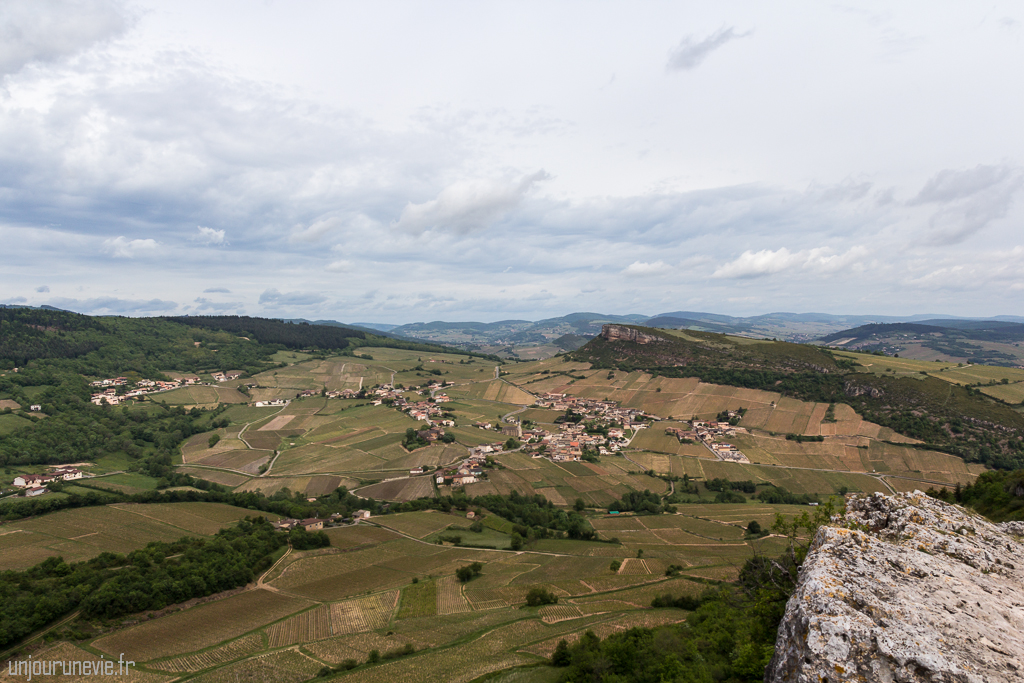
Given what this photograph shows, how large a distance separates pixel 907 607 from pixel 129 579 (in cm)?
5906

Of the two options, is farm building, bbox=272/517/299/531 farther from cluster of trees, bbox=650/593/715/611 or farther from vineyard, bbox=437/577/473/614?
cluster of trees, bbox=650/593/715/611

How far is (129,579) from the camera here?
4269cm

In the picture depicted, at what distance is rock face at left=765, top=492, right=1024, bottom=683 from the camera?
727cm

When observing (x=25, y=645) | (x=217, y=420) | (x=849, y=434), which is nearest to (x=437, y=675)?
(x=25, y=645)

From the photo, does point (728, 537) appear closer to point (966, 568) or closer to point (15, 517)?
point (966, 568)

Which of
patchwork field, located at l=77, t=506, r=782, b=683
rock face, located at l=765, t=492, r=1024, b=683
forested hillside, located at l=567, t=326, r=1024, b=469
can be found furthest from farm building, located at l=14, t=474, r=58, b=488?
forested hillside, located at l=567, t=326, r=1024, b=469

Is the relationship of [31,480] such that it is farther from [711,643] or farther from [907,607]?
[907,607]

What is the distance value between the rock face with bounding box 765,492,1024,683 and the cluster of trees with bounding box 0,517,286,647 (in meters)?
54.6

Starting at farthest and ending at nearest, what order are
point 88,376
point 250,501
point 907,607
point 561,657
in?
point 88,376 < point 250,501 < point 561,657 < point 907,607

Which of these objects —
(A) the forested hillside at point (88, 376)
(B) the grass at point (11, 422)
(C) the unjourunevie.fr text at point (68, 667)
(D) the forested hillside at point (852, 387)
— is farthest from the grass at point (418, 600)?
(B) the grass at point (11, 422)

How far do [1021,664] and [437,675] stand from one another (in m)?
32.9

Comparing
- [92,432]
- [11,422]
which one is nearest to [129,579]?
[92,432]

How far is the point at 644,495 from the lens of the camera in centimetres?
7656

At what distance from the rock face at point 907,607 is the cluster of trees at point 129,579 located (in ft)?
179
